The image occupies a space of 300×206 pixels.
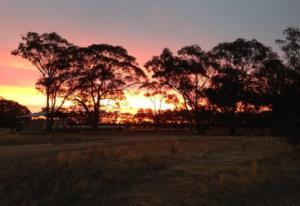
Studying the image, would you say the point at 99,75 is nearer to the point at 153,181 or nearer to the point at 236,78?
the point at 236,78

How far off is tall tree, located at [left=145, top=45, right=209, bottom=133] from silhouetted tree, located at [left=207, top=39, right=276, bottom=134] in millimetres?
2475

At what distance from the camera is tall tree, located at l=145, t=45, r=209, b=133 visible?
55344 mm

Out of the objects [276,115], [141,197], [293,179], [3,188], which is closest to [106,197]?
[141,197]

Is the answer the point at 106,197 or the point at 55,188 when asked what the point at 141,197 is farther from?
the point at 55,188

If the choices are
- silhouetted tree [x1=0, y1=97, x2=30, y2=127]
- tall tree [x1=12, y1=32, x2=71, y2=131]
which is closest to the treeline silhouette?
tall tree [x1=12, y1=32, x2=71, y2=131]

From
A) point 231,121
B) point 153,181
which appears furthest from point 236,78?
point 153,181

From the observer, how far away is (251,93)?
51938 mm

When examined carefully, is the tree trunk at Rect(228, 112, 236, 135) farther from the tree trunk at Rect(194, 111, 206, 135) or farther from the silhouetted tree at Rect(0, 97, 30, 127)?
the silhouetted tree at Rect(0, 97, 30, 127)

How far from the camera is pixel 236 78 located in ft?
173

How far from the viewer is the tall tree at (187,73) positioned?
55.3 m

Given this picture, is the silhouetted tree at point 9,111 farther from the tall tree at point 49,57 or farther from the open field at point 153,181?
the open field at point 153,181

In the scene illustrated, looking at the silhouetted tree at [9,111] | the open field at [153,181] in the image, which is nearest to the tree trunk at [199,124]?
the open field at [153,181]

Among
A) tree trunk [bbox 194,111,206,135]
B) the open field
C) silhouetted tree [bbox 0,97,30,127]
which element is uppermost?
silhouetted tree [bbox 0,97,30,127]

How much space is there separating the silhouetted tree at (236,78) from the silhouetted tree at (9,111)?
1870 inches
